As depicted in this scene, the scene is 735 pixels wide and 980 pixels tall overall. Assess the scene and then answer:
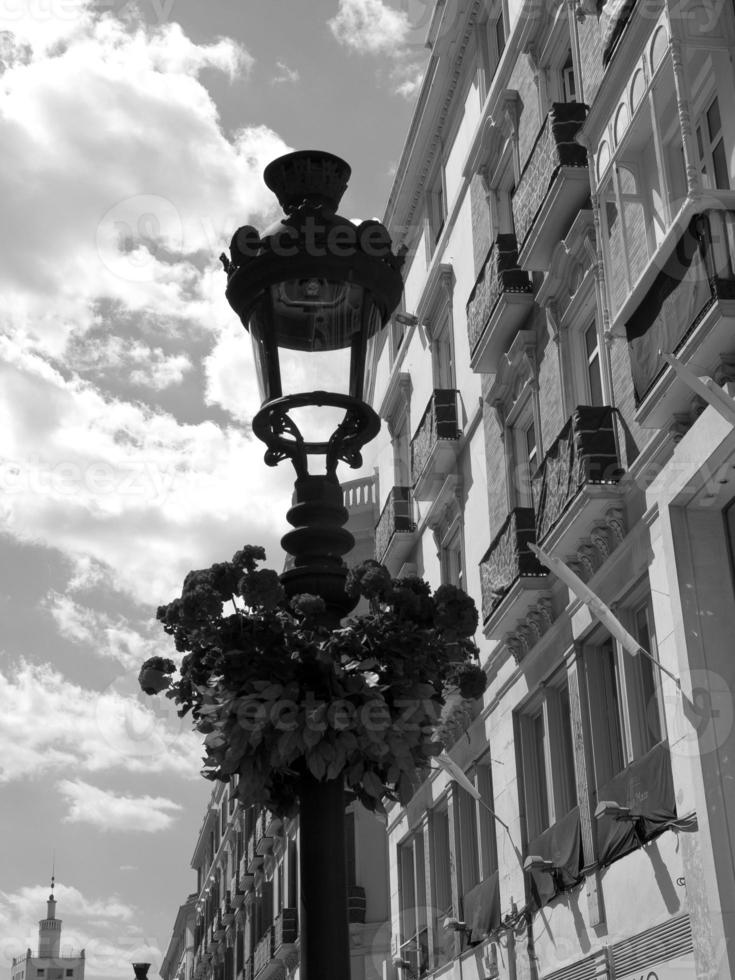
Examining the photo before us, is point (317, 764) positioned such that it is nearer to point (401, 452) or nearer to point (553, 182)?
point (553, 182)

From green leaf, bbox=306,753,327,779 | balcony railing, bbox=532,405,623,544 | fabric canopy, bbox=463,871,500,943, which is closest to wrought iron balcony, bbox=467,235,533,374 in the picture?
balcony railing, bbox=532,405,623,544

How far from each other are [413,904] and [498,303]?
1230cm

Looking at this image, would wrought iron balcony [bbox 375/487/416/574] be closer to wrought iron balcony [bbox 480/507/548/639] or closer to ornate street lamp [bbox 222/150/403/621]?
wrought iron balcony [bbox 480/507/548/639]

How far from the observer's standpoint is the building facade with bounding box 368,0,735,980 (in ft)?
40.8

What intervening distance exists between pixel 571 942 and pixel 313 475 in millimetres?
11853

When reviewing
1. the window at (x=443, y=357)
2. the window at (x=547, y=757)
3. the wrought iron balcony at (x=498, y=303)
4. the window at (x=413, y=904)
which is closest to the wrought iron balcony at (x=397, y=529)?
the window at (x=443, y=357)

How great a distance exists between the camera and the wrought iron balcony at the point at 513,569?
1759 centimetres

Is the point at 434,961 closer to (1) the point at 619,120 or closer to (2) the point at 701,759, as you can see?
(2) the point at 701,759

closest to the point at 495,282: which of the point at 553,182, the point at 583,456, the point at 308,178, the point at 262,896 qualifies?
the point at 553,182

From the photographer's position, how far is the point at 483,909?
20.2m

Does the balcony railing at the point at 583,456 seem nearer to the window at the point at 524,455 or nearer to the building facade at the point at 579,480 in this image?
the building facade at the point at 579,480

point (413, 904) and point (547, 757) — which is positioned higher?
point (413, 904)

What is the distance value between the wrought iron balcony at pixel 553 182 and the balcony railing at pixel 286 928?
2667 centimetres

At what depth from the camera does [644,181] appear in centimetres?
1362
